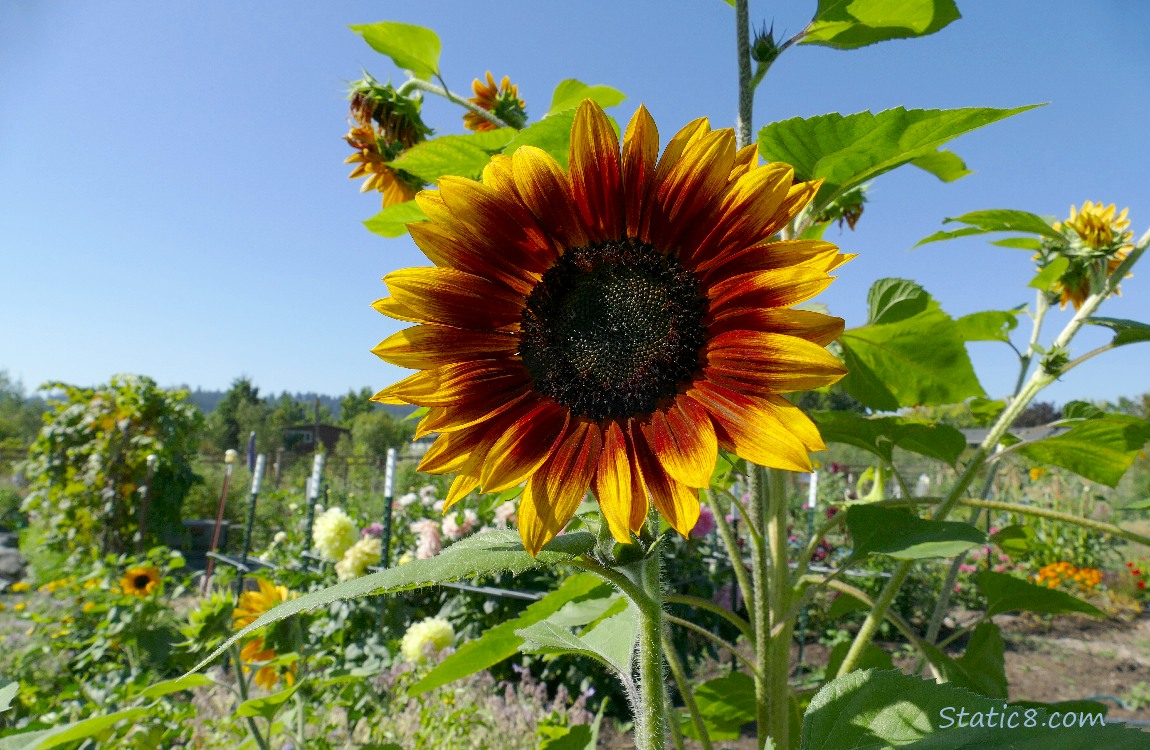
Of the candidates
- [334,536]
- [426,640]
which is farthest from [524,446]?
[334,536]

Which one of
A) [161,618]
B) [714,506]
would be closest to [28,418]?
[161,618]

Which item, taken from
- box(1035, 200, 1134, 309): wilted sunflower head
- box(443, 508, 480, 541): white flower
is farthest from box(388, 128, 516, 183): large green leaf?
Result: box(443, 508, 480, 541): white flower

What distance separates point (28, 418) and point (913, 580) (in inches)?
1951

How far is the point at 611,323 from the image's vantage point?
0.70 meters

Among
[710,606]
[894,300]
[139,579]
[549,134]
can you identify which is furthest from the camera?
[139,579]

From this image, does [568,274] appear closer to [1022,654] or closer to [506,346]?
[506,346]

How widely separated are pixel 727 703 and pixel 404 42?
52.0 inches

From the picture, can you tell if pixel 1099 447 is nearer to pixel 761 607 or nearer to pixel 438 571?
pixel 761 607

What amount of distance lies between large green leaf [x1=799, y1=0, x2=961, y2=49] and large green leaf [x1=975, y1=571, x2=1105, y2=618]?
3.00 feet

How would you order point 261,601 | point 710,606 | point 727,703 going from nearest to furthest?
point 710,606
point 727,703
point 261,601

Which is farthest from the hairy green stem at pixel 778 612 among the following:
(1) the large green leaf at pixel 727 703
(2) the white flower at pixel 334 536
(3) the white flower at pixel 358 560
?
(2) the white flower at pixel 334 536

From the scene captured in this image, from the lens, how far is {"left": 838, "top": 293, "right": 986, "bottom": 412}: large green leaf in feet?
3.52

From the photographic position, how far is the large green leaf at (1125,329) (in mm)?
952

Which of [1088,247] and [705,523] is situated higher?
[1088,247]
